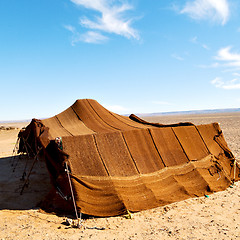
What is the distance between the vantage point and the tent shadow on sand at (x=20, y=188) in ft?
22.7

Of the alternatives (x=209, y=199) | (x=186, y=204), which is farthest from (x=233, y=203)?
(x=186, y=204)

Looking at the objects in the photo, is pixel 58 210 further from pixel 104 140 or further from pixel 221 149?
pixel 221 149

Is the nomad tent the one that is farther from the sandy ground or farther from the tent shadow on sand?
the tent shadow on sand

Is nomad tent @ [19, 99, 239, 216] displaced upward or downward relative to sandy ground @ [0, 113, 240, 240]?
upward

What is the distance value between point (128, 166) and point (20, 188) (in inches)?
163

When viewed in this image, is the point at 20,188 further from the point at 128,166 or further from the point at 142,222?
the point at 142,222

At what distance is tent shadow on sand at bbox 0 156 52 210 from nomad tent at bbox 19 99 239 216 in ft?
2.94

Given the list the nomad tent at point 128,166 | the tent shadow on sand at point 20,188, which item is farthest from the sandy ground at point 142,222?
the nomad tent at point 128,166

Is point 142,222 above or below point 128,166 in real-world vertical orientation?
below

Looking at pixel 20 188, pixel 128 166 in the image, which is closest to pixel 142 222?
pixel 128 166

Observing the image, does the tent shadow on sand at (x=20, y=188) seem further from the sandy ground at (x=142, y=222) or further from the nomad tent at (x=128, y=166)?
the nomad tent at (x=128, y=166)

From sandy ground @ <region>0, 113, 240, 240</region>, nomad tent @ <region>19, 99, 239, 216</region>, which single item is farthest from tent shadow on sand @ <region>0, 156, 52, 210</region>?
nomad tent @ <region>19, 99, 239, 216</region>

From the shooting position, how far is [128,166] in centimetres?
716

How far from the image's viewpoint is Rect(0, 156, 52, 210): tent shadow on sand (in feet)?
22.7
